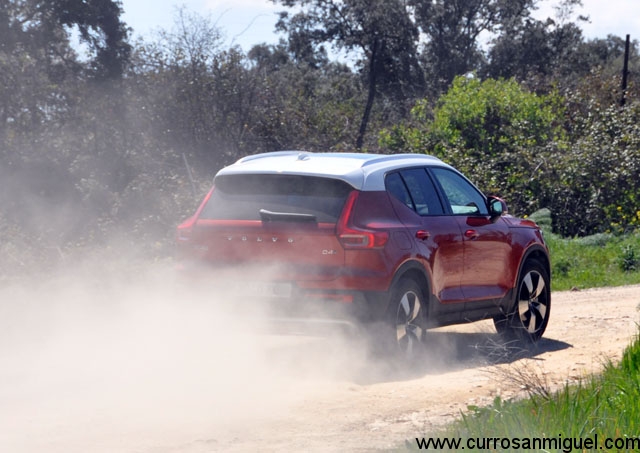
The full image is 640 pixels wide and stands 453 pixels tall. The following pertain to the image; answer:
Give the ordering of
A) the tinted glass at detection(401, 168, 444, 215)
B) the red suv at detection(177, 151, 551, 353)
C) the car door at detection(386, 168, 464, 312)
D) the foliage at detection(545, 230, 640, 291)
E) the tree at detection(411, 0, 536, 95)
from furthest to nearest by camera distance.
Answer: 1. the tree at detection(411, 0, 536, 95)
2. the foliage at detection(545, 230, 640, 291)
3. the tinted glass at detection(401, 168, 444, 215)
4. the car door at detection(386, 168, 464, 312)
5. the red suv at detection(177, 151, 551, 353)

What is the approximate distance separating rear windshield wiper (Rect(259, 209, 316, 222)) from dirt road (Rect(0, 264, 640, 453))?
765 millimetres

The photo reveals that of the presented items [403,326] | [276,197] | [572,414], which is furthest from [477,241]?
[572,414]

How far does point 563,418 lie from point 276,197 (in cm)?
333

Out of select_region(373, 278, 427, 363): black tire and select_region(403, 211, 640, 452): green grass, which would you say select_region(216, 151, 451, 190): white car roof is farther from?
select_region(403, 211, 640, 452): green grass

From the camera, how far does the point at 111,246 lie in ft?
50.4

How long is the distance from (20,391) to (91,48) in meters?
23.6

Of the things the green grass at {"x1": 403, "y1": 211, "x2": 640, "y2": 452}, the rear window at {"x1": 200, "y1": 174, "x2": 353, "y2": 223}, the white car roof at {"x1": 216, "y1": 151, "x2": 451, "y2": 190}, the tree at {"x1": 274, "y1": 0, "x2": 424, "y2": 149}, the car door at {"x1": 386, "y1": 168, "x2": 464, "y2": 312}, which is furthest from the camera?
the tree at {"x1": 274, "y1": 0, "x2": 424, "y2": 149}

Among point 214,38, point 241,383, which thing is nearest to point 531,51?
point 214,38

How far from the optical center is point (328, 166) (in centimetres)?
767

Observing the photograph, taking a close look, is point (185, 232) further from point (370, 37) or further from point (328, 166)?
point (370, 37)

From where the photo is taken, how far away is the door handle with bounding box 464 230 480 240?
8.62 meters

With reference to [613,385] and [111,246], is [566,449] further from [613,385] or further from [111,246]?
[111,246]

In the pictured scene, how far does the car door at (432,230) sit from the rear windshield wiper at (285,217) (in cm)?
85

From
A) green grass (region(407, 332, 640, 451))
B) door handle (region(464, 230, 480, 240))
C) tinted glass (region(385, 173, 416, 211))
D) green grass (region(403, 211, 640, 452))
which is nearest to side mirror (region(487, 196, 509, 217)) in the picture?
door handle (region(464, 230, 480, 240))
